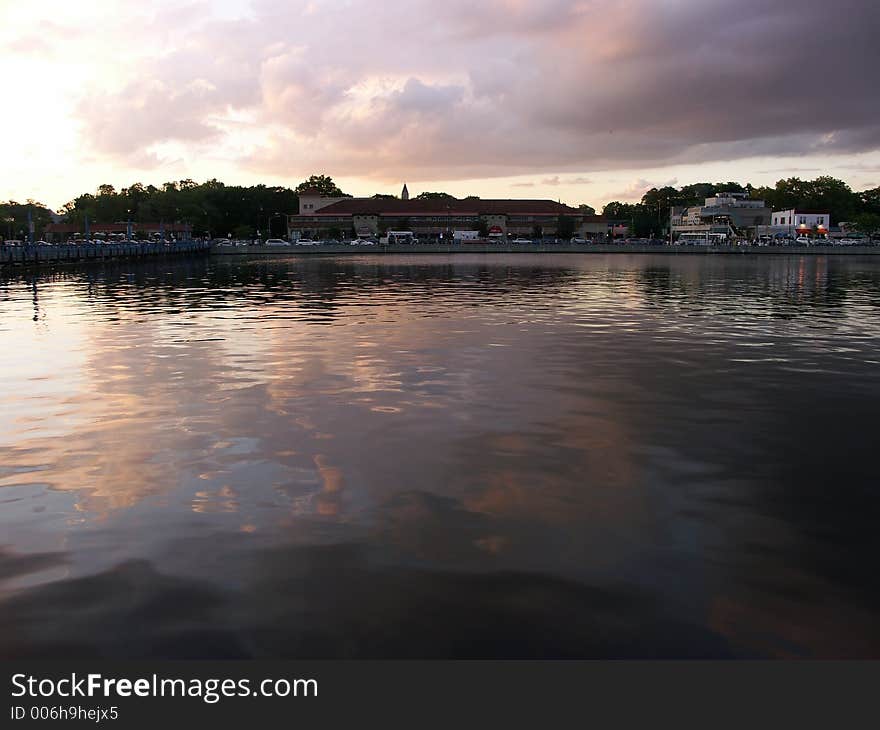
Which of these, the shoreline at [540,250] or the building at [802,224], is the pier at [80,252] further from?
the building at [802,224]

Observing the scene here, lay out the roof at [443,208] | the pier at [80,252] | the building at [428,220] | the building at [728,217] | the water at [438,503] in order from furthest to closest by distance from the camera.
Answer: the building at [728,217] < the roof at [443,208] < the building at [428,220] < the pier at [80,252] < the water at [438,503]

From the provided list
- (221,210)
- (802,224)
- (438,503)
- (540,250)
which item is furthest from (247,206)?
(438,503)

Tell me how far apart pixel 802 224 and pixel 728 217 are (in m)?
15.2

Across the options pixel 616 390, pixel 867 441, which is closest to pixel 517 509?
pixel 867 441

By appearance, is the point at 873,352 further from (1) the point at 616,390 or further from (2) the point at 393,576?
(2) the point at 393,576

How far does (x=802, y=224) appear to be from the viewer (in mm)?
164125

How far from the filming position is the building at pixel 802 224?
16288cm

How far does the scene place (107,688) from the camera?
490cm

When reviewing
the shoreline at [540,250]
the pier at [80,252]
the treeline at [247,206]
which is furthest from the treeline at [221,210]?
the pier at [80,252]

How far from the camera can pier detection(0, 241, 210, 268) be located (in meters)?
62.4

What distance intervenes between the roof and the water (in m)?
149

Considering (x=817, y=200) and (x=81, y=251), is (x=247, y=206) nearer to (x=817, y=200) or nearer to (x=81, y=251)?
(x=81, y=251)

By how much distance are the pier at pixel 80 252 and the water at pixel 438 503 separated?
50894 millimetres

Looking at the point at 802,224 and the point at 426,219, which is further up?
the point at 426,219
